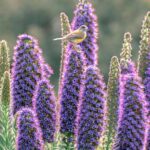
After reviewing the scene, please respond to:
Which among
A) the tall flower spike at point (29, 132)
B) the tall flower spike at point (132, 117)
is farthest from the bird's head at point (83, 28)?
the tall flower spike at point (29, 132)

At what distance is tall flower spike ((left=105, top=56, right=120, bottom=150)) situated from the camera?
279 inches

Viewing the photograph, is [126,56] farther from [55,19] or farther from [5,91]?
[55,19]

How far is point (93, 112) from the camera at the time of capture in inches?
249

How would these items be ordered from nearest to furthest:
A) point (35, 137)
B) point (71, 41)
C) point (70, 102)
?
1. point (35, 137)
2. point (70, 102)
3. point (71, 41)

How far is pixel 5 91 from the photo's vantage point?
7.58 meters

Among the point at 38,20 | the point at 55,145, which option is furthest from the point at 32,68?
the point at 38,20

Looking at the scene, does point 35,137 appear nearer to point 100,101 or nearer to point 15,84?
point 100,101

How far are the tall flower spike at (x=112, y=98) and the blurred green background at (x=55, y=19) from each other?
40678mm

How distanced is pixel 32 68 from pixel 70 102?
1.98 feet

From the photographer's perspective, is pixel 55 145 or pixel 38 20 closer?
pixel 55 145

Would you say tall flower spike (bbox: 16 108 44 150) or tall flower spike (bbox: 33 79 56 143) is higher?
tall flower spike (bbox: 33 79 56 143)

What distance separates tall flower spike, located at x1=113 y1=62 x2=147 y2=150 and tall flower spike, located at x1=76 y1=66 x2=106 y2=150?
26 cm

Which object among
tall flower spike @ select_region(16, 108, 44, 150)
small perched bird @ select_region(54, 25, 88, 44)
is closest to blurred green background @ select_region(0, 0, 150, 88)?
small perched bird @ select_region(54, 25, 88, 44)

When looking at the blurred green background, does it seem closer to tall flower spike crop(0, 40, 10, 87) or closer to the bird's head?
tall flower spike crop(0, 40, 10, 87)
